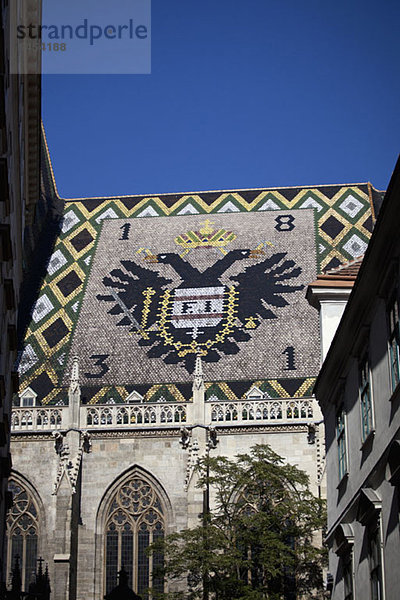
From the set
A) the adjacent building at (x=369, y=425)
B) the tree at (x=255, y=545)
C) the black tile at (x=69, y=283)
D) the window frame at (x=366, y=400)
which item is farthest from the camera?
the black tile at (x=69, y=283)

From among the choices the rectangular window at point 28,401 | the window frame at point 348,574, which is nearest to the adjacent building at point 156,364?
the rectangular window at point 28,401

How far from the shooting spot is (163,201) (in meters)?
40.8

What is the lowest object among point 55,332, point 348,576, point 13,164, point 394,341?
point 348,576

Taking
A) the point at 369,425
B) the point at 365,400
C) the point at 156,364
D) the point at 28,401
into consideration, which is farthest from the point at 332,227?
the point at 369,425

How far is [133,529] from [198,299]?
8032 millimetres

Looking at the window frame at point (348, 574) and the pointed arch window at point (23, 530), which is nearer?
the window frame at point (348, 574)

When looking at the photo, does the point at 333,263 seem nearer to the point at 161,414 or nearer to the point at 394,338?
the point at 161,414

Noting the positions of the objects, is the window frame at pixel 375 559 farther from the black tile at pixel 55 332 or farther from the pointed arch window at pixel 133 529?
the black tile at pixel 55 332

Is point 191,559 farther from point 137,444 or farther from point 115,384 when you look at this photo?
point 115,384

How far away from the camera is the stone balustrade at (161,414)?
30859 millimetres

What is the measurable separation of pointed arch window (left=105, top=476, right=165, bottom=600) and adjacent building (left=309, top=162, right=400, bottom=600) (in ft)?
45.2

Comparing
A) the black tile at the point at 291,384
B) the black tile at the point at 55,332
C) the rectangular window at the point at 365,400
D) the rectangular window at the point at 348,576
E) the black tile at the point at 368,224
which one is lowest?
the rectangular window at the point at 348,576

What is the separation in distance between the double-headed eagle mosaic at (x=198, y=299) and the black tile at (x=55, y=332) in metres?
1.63

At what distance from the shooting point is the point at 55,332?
34938 mm
